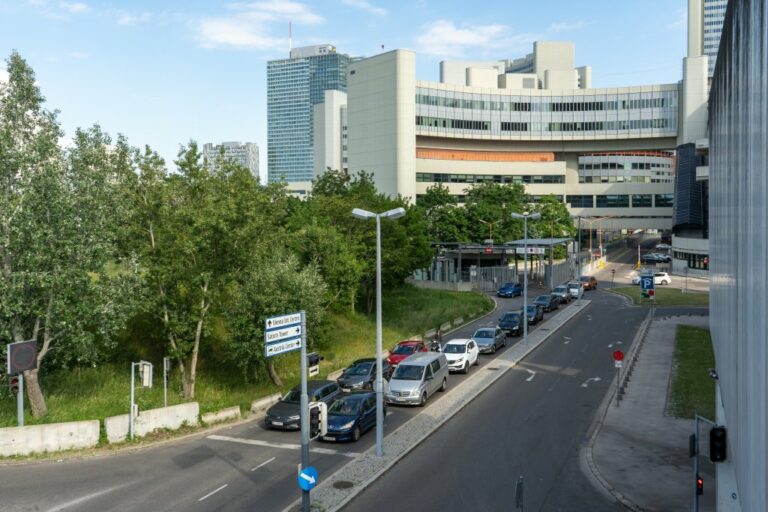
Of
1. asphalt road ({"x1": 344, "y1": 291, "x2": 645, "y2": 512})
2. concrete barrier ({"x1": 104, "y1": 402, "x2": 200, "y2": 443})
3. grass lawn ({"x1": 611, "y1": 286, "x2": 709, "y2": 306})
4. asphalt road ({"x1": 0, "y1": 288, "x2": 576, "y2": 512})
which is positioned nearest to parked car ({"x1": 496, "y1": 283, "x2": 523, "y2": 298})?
grass lawn ({"x1": 611, "y1": 286, "x2": 709, "y2": 306})

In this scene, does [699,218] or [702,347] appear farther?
[699,218]

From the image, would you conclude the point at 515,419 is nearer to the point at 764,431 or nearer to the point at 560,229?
the point at 764,431

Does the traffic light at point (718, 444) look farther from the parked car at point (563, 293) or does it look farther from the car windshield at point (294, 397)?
the parked car at point (563, 293)

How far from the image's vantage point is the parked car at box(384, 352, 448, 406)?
28.0 m

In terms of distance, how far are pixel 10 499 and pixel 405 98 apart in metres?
96.5

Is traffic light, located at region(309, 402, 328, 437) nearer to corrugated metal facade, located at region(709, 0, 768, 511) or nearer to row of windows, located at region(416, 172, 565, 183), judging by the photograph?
corrugated metal facade, located at region(709, 0, 768, 511)

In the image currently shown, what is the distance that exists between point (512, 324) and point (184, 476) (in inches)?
1208

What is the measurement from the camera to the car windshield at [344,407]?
23.7m

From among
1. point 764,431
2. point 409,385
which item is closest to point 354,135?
point 409,385

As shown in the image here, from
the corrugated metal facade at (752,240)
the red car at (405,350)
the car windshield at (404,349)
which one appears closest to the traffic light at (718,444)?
the corrugated metal facade at (752,240)

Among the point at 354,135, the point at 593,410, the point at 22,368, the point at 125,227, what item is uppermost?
the point at 354,135

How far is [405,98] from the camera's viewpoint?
108 metres

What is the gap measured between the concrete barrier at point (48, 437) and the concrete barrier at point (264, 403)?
6.53 metres

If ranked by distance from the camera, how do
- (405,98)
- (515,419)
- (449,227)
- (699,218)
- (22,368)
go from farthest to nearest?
(405,98)
(699,218)
(449,227)
(515,419)
(22,368)
